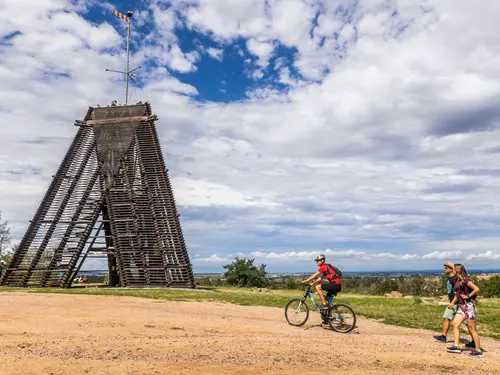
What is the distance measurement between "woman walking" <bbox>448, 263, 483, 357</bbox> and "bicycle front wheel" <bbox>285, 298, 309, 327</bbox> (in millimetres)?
4039

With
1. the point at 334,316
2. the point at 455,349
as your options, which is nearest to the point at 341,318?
the point at 334,316

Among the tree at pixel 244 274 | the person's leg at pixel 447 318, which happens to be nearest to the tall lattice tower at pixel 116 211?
the tree at pixel 244 274

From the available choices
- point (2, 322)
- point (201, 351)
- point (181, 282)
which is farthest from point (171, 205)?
point (201, 351)

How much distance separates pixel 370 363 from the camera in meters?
8.62

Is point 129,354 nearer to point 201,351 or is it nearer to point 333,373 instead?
point 201,351

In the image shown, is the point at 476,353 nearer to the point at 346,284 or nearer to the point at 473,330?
the point at 473,330

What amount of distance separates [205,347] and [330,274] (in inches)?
181

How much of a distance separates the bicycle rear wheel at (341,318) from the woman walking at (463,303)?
2.61 metres

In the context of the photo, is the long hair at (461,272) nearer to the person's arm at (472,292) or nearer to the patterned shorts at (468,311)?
the person's arm at (472,292)

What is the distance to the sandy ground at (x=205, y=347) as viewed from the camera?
7.75 m

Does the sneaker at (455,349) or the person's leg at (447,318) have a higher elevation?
the person's leg at (447,318)

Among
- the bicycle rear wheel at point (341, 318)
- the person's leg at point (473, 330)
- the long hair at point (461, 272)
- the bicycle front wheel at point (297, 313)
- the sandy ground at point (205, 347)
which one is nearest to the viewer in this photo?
the sandy ground at point (205, 347)

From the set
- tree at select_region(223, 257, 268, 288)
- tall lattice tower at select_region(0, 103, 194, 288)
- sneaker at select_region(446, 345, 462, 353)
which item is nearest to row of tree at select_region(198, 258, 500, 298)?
tree at select_region(223, 257, 268, 288)

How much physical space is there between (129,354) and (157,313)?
6453mm
